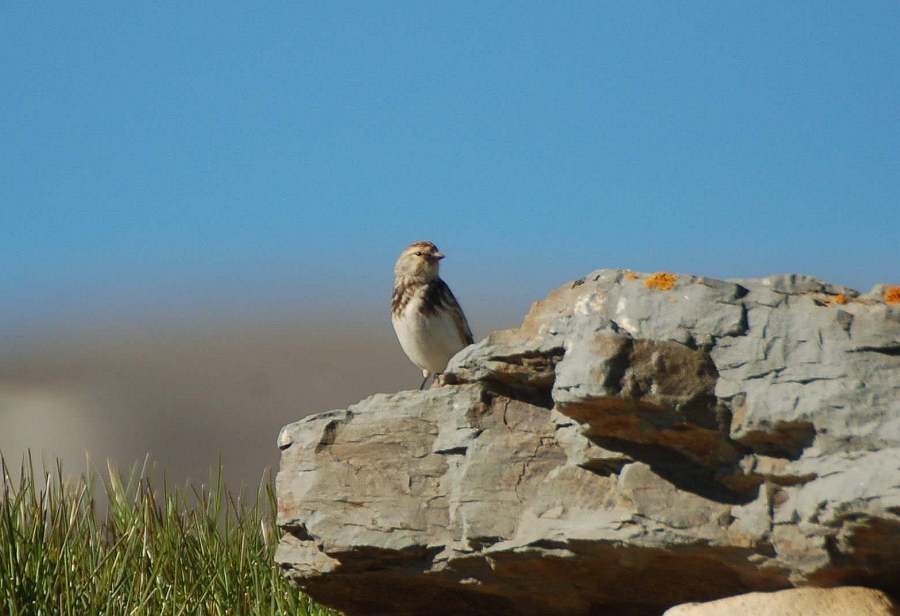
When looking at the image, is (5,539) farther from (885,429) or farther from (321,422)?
(885,429)

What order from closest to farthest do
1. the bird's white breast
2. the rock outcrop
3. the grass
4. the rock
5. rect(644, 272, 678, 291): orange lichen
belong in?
the rock outcrop
the rock
rect(644, 272, 678, 291): orange lichen
the grass
the bird's white breast

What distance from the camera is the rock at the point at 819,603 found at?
14.8 ft

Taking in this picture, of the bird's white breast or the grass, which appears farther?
the bird's white breast

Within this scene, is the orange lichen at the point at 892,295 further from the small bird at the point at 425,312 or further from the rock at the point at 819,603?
the small bird at the point at 425,312

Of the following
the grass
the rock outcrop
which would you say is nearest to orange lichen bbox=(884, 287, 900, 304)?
the rock outcrop

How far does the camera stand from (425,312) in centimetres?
838

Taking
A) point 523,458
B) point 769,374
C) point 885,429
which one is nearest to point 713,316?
point 769,374

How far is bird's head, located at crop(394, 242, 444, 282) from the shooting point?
28.0ft

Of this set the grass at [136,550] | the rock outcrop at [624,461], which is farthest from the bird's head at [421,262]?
the rock outcrop at [624,461]

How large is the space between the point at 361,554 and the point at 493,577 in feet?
2.07

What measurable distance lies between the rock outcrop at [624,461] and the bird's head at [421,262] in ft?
9.05

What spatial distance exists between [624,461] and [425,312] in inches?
145

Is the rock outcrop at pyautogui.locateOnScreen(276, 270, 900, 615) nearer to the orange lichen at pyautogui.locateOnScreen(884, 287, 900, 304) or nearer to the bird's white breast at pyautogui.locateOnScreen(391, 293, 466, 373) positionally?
the orange lichen at pyautogui.locateOnScreen(884, 287, 900, 304)

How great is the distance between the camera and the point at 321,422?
5.84 m
